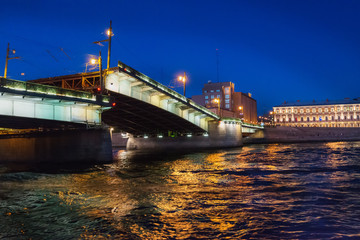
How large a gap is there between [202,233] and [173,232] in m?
0.76

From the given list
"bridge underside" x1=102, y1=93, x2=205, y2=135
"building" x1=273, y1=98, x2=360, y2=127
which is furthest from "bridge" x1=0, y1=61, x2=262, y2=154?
"building" x1=273, y1=98, x2=360, y2=127

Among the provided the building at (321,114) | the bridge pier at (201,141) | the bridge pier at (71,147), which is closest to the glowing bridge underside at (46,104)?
the bridge pier at (71,147)

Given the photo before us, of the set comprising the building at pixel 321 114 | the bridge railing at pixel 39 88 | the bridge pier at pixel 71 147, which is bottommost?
the bridge pier at pixel 71 147

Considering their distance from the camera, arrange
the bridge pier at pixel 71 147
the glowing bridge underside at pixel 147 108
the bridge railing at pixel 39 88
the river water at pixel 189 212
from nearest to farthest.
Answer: the river water at pixel 189 212 < the bridge railing at pixel 39 88 < the bridge pier at pixel 71 147 < the glowing bridge underside at pixel 147 108

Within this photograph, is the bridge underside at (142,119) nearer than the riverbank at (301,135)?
→ Yes

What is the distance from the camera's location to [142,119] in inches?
1969

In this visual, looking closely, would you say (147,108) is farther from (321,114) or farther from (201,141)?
(321,114)

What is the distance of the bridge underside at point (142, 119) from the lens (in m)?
39.0

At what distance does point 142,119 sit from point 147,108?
354 inches

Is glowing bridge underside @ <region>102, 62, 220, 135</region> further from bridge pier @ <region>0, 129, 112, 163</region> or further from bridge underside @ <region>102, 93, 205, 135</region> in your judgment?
bridge pier @ <region>0, 129, 112, 163</region>

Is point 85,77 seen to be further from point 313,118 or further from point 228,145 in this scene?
point 313,118

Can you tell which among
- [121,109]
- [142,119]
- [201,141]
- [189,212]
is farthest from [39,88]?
[201,141]

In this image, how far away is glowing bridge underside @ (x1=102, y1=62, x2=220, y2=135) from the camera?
109 feet

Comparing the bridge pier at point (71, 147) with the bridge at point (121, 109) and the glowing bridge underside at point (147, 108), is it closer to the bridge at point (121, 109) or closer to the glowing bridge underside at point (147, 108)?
the bridge at point (121, 109)
